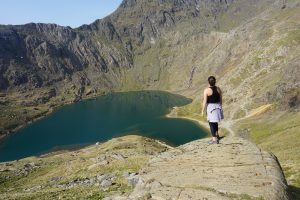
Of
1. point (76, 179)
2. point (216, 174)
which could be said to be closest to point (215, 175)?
point (216, 174)

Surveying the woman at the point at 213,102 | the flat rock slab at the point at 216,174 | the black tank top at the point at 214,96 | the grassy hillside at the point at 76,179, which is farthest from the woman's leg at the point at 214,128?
the grassy hillside at the point at 76,179

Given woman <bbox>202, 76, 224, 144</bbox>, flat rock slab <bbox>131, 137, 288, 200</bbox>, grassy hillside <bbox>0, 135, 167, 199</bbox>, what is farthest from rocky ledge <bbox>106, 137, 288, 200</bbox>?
grassy hillside <bbox>0, 135, 167, 199</bbox>

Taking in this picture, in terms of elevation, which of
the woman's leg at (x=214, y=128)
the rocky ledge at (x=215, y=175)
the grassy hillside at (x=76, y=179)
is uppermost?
the woman's leg at (x=214, y=128)

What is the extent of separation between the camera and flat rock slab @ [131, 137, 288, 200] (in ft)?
84.0

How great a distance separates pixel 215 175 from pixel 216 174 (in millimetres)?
174

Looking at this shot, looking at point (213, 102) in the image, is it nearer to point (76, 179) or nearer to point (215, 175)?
point (215, 175)

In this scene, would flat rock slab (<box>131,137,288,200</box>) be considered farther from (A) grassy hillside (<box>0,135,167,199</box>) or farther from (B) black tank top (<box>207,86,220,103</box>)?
(A) grassy hillside (<box>0,135,167,199</box>)

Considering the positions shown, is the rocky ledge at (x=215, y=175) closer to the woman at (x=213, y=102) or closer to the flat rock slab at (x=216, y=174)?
the flat rock slab at (x=216, y=174)

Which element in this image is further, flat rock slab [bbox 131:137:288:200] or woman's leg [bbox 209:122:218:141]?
woman's leg [bbox 209:122:218:141]

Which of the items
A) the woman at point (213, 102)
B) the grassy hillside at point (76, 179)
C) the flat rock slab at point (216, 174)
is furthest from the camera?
the grassy hillside at point (76, 179)

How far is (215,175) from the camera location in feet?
92.5

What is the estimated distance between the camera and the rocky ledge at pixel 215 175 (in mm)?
25594

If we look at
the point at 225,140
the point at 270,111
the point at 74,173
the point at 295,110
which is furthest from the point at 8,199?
the point at 270,111

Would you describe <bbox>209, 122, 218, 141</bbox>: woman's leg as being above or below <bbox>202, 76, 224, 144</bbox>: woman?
below
